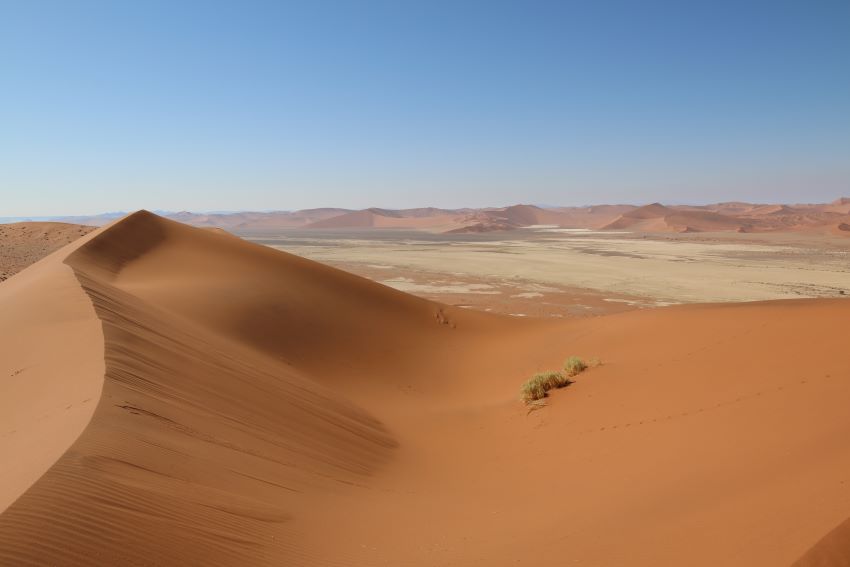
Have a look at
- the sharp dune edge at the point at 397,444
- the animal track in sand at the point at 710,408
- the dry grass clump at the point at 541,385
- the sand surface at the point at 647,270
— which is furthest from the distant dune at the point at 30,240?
the animal track in sand at the point at 710,408

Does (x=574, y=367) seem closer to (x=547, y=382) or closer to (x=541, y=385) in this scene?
(x=547, y=382)

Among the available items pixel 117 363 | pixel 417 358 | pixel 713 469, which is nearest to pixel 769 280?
pixel 417 358

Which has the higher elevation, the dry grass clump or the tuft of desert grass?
the tuft of desert grass

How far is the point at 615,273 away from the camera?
35.7 m

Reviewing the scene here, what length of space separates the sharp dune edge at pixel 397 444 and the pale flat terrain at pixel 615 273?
13.2 meters

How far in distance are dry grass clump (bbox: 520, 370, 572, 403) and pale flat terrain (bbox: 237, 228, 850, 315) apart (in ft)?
42.5

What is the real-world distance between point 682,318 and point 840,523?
9740 mm

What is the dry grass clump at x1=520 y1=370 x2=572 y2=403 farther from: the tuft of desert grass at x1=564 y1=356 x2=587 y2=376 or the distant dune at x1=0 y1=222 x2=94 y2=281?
the distant dune at x1=0 y1=222 x2=94 y2=281

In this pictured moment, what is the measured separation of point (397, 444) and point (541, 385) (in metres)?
2.94

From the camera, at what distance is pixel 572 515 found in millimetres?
4750

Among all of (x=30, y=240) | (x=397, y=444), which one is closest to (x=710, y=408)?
(x=397, y=444)

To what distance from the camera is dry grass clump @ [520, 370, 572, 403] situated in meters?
9.37

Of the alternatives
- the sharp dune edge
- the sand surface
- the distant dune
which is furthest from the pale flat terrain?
the distant dune

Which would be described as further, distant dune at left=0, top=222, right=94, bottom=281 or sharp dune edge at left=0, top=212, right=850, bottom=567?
distant dune at left=0, top=222, right=94, bottom=281
